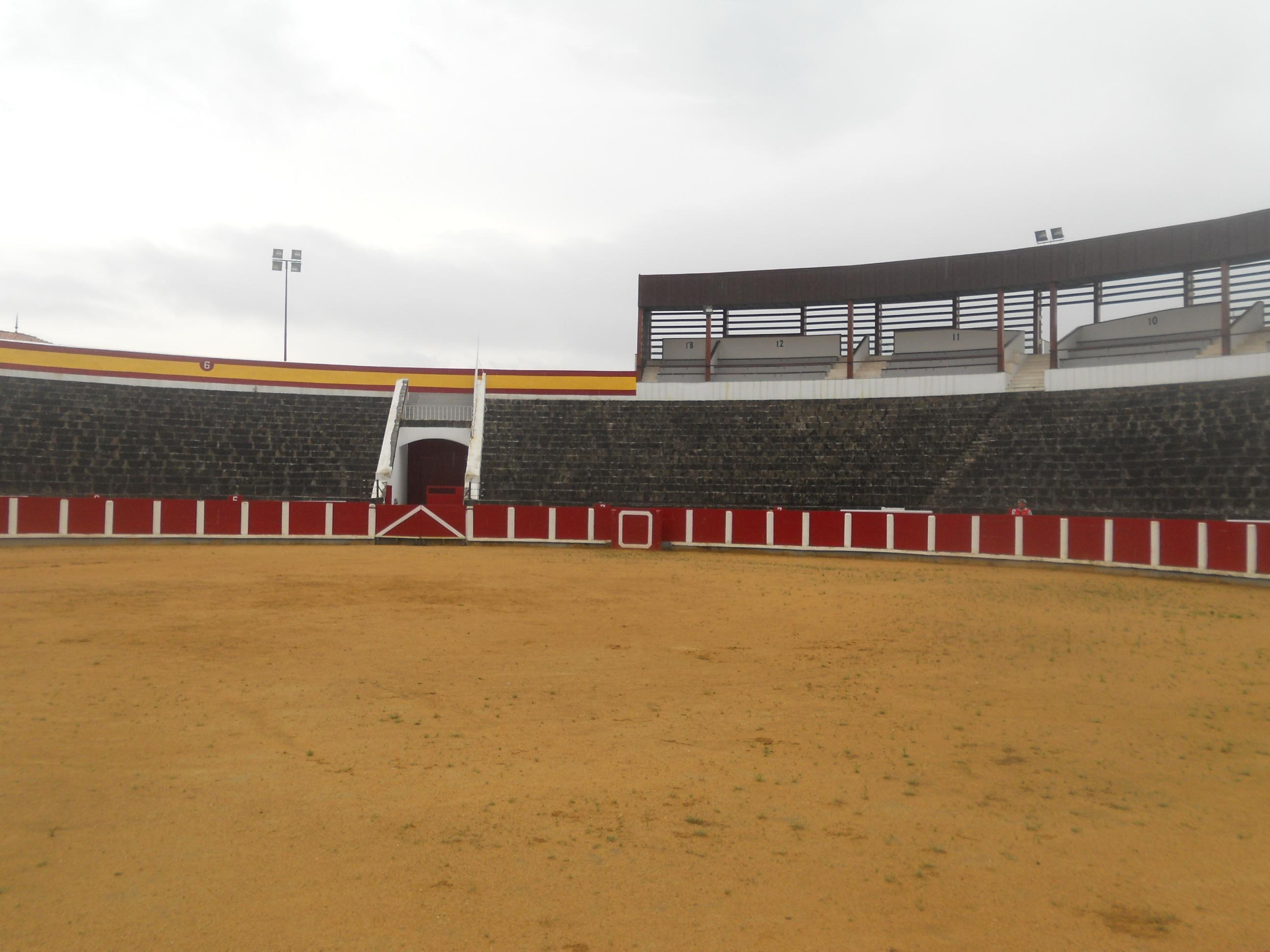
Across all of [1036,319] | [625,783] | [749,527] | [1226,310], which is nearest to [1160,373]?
[1226,310]

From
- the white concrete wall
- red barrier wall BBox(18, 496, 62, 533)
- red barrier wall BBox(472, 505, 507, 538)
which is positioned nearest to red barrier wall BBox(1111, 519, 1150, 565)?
the white concrete wall

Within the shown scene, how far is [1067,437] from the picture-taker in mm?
23094


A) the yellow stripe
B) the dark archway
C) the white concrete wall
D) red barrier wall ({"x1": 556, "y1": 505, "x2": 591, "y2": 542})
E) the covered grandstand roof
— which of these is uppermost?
the covered grandstand roof

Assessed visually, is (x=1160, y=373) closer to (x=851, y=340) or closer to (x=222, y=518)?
(x=851, y=340)

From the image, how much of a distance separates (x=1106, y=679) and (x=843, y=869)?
5.06 metres

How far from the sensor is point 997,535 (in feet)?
65.4

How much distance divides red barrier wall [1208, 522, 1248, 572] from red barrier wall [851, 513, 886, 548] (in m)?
6.97

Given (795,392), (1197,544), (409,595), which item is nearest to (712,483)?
(795,392)

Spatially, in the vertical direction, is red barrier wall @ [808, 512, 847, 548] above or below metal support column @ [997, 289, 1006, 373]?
below

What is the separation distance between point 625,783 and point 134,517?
21.8 meters

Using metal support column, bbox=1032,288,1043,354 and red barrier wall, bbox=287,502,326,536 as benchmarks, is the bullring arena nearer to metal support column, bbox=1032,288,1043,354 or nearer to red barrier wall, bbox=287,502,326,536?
red barrier wall, bbox=287,502,326,536

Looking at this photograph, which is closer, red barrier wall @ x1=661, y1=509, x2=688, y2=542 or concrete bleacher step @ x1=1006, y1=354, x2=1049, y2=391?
red barrier wall @ x1=661, y1=509, x2=688, y2=542

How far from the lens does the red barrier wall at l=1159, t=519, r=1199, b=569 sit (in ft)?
55.2

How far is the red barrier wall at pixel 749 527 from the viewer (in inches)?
881
